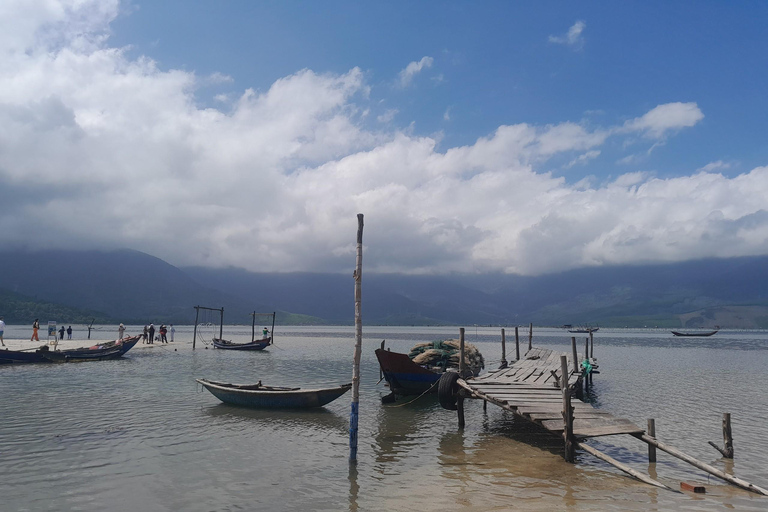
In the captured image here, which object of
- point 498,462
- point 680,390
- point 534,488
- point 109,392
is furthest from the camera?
point 680,390

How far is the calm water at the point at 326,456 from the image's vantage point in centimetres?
1171

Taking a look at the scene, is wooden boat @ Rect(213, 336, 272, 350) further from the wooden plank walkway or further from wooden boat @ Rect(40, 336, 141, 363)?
the wooden plank walkway

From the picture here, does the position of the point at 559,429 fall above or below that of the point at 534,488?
above

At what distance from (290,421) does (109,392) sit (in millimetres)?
13443

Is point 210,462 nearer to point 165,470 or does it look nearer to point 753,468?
point 165,470

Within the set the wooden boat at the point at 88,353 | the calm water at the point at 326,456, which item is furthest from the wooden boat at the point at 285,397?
the wooden boat at the point at 88,353

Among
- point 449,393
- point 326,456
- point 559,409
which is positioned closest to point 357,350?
point 326,456

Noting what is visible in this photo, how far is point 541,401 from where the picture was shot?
17.8 m

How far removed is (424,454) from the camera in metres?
16.1

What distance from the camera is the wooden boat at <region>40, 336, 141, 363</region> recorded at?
4384 cm

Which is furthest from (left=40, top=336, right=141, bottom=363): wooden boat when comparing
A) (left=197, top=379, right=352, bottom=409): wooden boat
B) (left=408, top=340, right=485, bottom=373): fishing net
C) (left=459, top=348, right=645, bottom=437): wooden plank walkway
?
(left=459, top=348, right=645, bottom=437): wooden plank walkway

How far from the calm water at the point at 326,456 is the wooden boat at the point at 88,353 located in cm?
1604

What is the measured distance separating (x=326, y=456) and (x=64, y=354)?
132ft

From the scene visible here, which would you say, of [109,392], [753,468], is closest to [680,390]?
[753,468]
